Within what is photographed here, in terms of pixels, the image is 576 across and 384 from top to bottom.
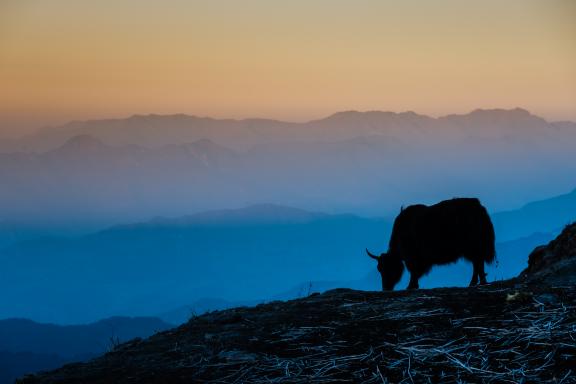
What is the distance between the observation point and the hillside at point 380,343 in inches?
220

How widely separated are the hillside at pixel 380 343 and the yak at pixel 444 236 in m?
4.98

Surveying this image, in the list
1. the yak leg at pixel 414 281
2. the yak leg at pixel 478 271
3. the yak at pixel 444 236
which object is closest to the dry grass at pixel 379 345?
the yak leg at pixel 478 271

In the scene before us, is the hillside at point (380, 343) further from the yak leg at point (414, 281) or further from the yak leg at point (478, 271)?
the yak leg at point (414, 281)

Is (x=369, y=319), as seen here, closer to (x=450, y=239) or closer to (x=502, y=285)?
(x=502, y=285)

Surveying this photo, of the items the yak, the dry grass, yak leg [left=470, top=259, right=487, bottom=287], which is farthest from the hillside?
the yak

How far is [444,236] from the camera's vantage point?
47.1 ft

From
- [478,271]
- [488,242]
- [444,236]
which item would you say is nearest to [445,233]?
[444,236]

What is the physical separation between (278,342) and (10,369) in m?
144

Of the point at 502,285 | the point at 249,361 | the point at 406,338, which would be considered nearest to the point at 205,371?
the point at 249,361

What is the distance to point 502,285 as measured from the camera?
859 centimetres

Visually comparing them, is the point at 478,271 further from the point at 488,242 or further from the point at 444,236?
the point at 444,236

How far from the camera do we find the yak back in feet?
45.6

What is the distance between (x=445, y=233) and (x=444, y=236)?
0.08 meters

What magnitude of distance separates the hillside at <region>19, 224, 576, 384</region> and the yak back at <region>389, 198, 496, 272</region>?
5012 millimetres
